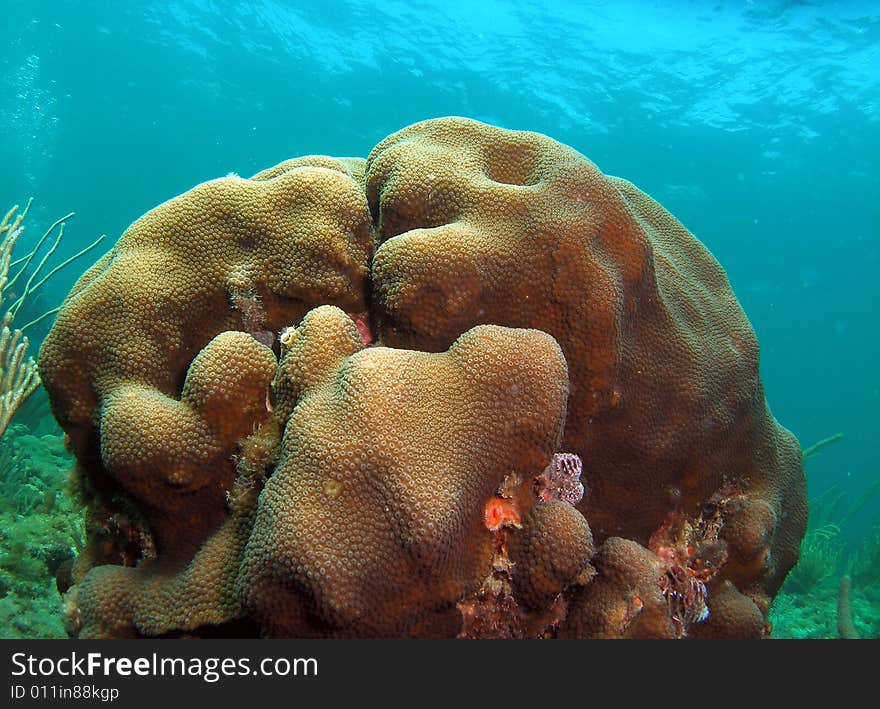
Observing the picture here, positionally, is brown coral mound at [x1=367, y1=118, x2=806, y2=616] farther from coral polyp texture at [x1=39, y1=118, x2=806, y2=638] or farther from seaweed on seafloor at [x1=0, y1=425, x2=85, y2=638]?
seaweed on seafloor at [x1=0, y1=425, x2=85, y2=638]

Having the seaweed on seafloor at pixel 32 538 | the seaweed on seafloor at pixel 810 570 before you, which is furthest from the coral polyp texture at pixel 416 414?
the seaweed on seafloor at pixel 810 570

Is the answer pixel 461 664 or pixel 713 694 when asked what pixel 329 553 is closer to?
pixel 461 664

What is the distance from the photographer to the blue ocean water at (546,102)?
2091 centimetres

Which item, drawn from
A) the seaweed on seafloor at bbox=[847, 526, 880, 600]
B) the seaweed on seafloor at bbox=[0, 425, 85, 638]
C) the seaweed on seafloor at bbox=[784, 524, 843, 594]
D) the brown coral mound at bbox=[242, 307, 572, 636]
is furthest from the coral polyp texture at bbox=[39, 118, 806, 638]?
the seaweed on seafloor at bbox=[847, 526, 880, 600]

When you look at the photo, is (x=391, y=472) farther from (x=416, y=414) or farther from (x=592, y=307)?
(x=592, y=307)

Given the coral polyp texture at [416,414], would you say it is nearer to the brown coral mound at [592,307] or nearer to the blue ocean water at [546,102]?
the brown coral mound at [592,307]

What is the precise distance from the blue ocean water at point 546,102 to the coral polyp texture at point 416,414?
1784 centimetres

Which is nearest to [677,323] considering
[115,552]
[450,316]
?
[450,316]

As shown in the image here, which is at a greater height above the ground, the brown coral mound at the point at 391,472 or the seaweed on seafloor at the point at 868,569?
the brown coral mound at the point at 391,472

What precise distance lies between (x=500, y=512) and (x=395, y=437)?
23.2 inches

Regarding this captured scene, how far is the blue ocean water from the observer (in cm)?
2091

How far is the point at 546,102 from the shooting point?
27266 millimetres

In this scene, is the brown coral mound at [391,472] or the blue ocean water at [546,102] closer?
the brown coral mound at [391,472]

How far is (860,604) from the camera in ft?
28.1
